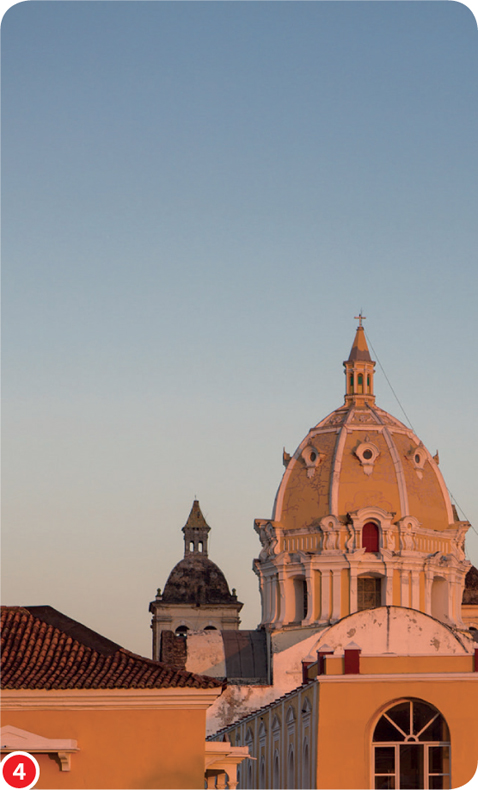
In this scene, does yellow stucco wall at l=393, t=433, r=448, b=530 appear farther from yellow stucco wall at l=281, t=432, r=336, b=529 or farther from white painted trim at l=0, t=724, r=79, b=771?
white painted trim at l=0, t=724, r=79, b=771

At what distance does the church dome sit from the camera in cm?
10025

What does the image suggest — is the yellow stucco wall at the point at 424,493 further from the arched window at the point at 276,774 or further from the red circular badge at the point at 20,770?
the red circular badge at the point at 20,770

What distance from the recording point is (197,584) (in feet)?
332

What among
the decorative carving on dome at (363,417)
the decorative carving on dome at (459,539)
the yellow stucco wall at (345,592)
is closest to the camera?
the yellow stucco wall at (345,592)

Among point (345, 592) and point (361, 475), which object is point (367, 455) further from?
point (345, 592)

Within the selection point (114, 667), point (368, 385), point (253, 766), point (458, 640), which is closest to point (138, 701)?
point (114, 667)

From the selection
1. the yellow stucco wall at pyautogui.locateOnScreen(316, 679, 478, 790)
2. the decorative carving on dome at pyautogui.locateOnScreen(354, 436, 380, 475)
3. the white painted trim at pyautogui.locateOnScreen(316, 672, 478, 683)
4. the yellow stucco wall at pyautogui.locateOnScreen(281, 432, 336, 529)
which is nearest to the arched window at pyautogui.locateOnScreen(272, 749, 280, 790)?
the yellow stucco wall at pyautogui.locateOnScreen(316, 679, 478, 790)

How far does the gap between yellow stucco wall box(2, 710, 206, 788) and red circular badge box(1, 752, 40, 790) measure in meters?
1.39

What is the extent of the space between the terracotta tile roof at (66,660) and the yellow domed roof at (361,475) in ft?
100

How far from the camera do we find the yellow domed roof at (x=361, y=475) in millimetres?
67688

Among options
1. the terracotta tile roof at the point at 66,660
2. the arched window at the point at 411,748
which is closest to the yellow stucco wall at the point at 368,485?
the arched window at the point at 411,748

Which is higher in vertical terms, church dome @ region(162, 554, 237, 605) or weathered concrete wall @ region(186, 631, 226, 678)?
church dome @ region(162, 554, 237, 605)

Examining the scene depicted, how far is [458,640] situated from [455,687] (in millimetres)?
17538

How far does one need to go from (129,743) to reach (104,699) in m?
1.08
